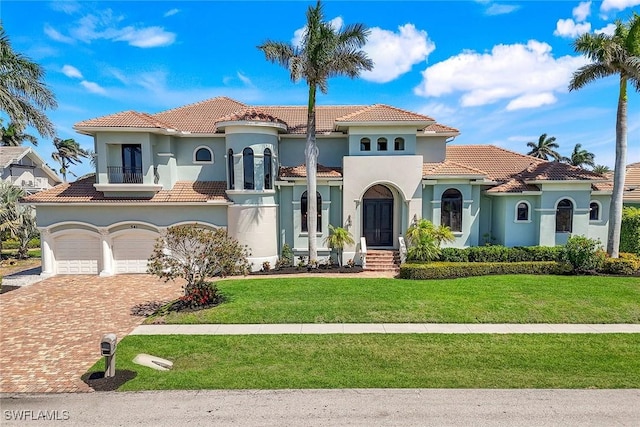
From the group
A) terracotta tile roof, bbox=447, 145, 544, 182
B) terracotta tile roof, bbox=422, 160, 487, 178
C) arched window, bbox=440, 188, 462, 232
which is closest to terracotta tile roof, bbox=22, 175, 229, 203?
terracotta tile roof, bbox=422, 160, 487, 178

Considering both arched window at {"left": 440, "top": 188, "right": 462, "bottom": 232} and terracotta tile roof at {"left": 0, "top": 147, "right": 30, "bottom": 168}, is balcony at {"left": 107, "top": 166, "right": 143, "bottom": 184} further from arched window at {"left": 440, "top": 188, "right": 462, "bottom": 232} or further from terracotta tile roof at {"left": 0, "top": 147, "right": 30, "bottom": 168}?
terracotta tile roof at {"left": 0, "top": 147, "right": 30, "bottom": 168}

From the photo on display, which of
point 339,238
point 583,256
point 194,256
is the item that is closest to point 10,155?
point 194,256

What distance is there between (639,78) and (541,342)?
15089 millimetres

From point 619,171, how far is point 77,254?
1151 inches

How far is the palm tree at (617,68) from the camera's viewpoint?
16938mm

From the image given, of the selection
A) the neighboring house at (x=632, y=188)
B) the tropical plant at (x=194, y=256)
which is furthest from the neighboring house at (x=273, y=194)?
the tropical plant at (x=194, y=256)

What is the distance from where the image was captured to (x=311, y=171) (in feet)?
62.4

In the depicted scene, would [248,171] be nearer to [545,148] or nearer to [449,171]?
[449,171]

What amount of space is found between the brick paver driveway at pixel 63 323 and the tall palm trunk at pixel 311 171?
7.14m

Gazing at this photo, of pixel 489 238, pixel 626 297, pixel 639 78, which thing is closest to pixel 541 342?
pixel 626 297

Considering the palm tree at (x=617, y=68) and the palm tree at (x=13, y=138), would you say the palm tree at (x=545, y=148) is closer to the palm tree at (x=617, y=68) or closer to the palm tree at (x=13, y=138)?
the palm tree at (x=617, y=68)

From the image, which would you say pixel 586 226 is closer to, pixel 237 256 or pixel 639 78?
pixel 639 78

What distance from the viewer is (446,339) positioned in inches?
412

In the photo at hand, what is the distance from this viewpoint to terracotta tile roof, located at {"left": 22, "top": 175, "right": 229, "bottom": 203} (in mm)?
19109
